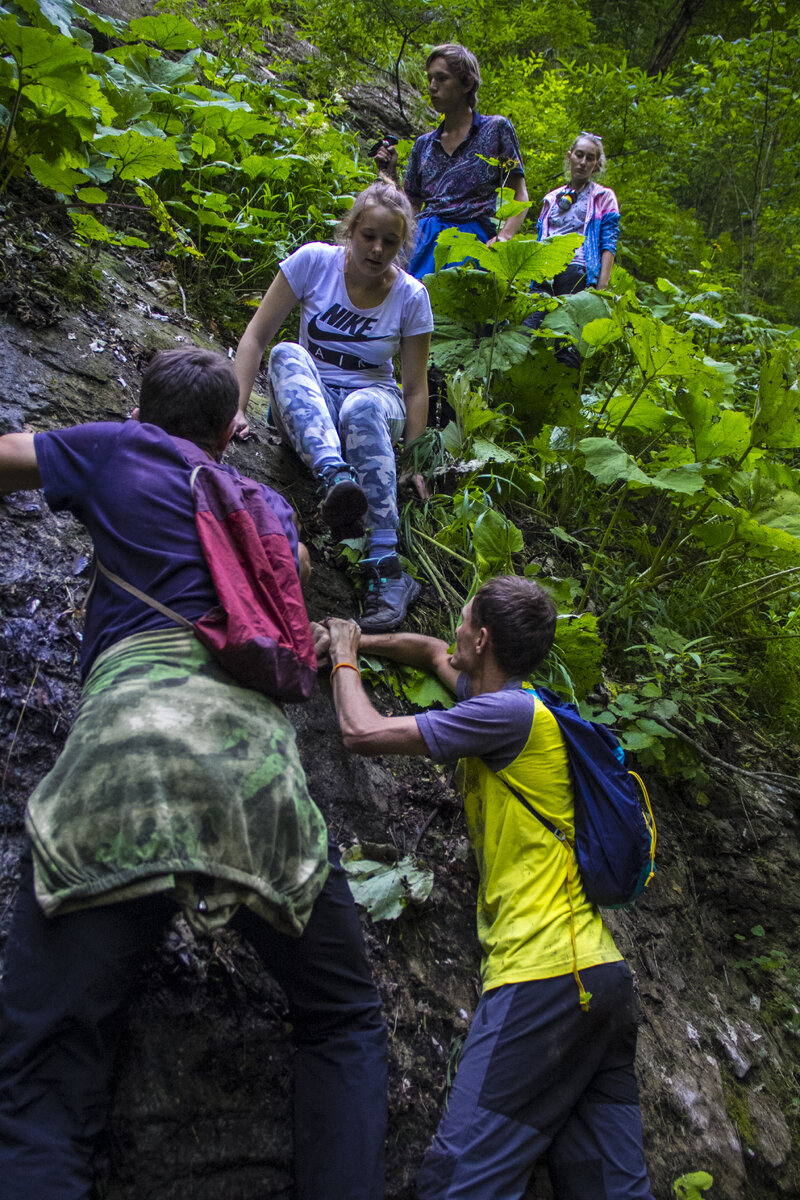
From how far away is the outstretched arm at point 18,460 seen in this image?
5.04ft

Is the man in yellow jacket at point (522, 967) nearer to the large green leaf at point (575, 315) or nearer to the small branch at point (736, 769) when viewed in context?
the small branch at point (736, 769)

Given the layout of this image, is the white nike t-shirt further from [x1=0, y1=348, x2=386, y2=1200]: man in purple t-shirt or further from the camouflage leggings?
[x1=0, y1=348, x2=386, y2=1200]: man in purple t-shirt

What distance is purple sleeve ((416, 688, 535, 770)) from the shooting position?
209 centimetres

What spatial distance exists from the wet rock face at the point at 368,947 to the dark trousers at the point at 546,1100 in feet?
0.51

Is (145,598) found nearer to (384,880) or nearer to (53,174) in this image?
(384,880)

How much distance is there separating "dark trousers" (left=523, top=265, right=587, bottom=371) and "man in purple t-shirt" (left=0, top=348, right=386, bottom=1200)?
3.14 m

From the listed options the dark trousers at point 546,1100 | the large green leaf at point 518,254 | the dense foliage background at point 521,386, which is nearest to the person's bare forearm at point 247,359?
the dense foliage background at point 521,386

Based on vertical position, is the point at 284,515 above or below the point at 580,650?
above

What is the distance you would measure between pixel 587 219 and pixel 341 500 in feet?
11.2

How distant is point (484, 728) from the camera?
2119 millimetres

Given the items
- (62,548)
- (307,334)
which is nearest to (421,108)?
(307,334)

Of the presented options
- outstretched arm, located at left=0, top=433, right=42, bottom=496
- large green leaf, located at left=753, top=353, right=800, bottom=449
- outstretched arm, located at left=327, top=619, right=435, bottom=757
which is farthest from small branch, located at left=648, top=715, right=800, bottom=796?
outstretched arm, located at left=0, top=433, right=42, bottom=496

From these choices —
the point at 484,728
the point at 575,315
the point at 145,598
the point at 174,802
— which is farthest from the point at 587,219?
the point at 174,802

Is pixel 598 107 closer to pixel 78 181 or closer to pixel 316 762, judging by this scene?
pixel 78 181
